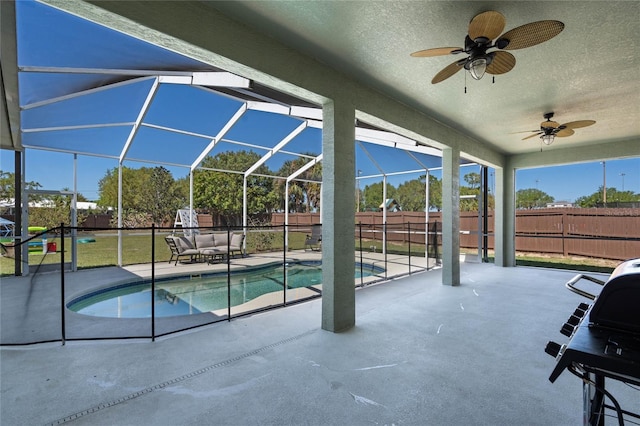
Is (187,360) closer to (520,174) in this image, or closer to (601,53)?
(601,53)

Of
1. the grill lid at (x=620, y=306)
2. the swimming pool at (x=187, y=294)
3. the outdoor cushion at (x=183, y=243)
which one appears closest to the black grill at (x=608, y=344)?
the grill lid at (x=620, y=306)

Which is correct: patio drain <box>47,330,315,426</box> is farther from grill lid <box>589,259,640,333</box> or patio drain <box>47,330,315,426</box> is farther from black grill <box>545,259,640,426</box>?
grill lid <box>589,259,640,333</box>

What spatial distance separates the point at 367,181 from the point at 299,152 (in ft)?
9.85

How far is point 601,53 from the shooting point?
3061 mm

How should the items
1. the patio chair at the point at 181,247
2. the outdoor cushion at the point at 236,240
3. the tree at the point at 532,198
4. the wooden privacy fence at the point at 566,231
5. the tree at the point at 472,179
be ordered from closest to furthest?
the patio chair at the point at 181,247, the wooden privacy fence at the point at 566,231, the outdoor cushion at the point at 236,240, the tree at the point at 472,179, the tree at the point at 532,198

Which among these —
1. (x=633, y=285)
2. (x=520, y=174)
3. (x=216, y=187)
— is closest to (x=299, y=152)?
(x=216, y=187)

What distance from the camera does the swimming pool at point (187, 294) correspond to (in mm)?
5207

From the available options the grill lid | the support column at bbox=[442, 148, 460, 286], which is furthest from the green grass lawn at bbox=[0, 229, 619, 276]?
the grill lid

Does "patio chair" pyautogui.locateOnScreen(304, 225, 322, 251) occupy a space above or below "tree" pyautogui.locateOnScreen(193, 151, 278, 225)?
below

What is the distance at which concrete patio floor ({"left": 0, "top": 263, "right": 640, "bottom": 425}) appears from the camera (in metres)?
1.94

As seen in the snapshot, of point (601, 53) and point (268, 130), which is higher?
point (268, 130)

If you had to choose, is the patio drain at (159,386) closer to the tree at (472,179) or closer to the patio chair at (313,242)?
the patio chair at (313,242)

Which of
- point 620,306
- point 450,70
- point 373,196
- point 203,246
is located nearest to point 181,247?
point 203,246

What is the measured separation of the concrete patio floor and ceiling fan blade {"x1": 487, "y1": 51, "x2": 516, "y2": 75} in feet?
8.55
